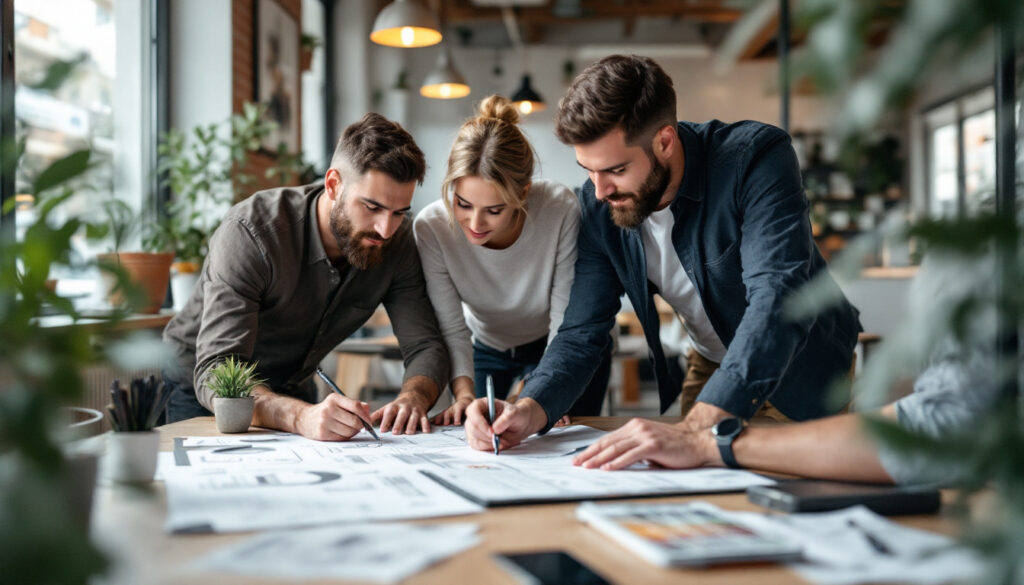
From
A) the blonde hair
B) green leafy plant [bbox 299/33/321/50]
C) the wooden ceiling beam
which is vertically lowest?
the blonde hair

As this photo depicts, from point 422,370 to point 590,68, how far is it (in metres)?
0.77

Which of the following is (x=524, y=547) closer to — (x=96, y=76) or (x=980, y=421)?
(x=980, y=421)

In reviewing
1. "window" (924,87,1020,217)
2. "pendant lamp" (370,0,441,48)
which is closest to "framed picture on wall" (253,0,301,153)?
"pendant lamp" (370,0,441,48)

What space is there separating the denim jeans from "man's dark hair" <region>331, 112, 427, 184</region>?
0.66 m

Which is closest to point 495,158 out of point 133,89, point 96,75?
point 96,75

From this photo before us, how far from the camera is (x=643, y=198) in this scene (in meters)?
1.78

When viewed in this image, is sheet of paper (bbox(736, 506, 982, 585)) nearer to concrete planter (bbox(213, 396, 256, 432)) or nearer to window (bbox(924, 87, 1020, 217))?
concrete planter (bbox(213, 396, 256, 432))

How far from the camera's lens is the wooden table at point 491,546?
725 mm

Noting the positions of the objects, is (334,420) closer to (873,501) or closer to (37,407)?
(873,501)

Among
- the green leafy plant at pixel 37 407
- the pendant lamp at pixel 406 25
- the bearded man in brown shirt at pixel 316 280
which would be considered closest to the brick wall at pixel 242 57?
the pendant lamp at pixel 406 25

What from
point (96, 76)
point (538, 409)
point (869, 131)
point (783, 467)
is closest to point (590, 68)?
point (538, 409)

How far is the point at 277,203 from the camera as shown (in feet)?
6.78

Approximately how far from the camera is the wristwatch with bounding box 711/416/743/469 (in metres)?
Answer: 1.21

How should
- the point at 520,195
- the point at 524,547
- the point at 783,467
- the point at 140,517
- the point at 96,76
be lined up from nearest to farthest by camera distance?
1. the point at 524,547
2. the point at 140,517
3. the point at 783,467
4. the point at 520,195
5. the point at 96,76
